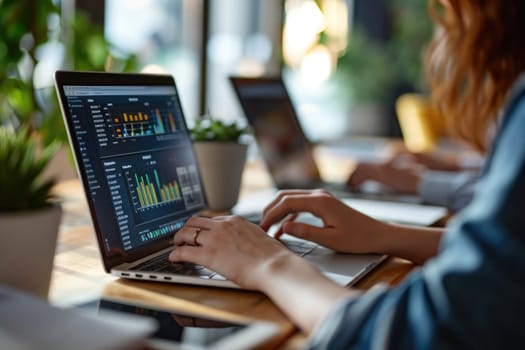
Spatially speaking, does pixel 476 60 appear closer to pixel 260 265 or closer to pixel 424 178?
pixel 424 178

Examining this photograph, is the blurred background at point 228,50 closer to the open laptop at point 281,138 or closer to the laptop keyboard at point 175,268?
the open laptop at point 281,138

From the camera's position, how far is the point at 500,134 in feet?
1.88

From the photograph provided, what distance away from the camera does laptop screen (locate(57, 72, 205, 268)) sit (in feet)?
2.81

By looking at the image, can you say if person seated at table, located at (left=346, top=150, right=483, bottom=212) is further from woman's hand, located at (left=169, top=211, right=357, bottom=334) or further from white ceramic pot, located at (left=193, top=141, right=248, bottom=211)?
woman's hand, located at (left=169, top=211, right=357, bottom=334)

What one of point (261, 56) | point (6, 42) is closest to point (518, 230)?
point (6, 42)

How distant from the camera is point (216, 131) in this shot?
4.63 ft

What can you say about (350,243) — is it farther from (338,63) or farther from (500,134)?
(338,63)

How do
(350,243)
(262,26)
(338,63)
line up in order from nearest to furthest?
1. (350,243)
2. (262,26)
3. (338,63)

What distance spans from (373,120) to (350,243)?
781 centimetres

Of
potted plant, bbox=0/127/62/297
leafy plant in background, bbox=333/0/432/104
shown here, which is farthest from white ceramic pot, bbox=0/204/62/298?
leafy plant in background, bbox=333/0/432/104

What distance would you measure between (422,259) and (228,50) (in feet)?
13.1

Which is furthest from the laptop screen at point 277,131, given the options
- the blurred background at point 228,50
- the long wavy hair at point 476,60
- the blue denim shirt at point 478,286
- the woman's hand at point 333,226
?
the blue denim shirt at point 478,286

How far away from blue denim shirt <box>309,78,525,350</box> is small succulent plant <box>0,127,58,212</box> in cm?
34

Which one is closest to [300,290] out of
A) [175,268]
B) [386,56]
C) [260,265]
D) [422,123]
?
[260,265]
